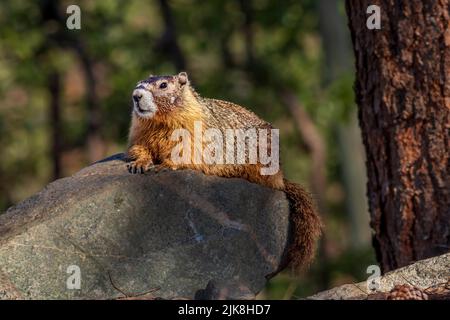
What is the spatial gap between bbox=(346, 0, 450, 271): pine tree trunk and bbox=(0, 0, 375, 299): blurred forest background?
646 centimetres

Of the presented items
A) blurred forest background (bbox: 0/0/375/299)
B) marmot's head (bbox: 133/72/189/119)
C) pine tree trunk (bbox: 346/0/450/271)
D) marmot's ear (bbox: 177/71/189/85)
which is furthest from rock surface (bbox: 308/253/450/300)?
blurred forest background (bbox: 0/0/375/299)

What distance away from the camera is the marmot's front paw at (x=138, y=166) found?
638 centimetres

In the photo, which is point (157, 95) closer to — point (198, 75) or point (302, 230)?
point (302, 230)

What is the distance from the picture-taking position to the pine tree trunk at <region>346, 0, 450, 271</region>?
22.9ft

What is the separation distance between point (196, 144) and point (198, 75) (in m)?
11.8

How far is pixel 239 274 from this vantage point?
19.5 feet

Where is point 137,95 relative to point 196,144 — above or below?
above

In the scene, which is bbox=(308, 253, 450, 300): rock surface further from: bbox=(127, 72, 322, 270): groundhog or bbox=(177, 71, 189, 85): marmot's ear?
bbox=(177, 71, 189, 85): marmot's ear

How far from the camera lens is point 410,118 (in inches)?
279

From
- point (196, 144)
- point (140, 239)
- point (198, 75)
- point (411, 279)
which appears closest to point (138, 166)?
point (196, 144)

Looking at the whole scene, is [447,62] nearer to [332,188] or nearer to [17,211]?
[17,211]

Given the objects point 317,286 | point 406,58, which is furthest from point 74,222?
point 317,286

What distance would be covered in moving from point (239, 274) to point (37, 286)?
1348 millimetres

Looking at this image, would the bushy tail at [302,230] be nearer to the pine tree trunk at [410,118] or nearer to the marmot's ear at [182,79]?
the pine tree trunk at [410,118]
